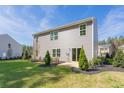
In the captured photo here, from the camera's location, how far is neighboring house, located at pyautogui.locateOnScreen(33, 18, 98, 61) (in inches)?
637

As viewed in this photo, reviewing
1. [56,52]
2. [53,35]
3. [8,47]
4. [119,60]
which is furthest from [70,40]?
[8,47]

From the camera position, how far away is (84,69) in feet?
40.2

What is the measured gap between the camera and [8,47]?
33.1 m

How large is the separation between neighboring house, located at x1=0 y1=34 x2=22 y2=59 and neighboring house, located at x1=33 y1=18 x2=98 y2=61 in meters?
11.0

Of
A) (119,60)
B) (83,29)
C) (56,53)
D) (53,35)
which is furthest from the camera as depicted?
(53,35)

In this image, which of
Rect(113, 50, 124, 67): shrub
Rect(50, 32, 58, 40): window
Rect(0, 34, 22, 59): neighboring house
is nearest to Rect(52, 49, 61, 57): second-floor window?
Rect(50, 32, 58, 40): window

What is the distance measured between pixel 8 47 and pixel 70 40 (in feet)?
62.9

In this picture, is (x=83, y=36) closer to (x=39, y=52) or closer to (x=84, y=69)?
(x=84, y=69)

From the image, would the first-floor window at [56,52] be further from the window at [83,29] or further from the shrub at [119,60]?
the shrub at [119,60]

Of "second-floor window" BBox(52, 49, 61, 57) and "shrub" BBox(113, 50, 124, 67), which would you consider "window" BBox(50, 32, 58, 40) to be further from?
"shrub" BBox(113, 50, 124, 67)

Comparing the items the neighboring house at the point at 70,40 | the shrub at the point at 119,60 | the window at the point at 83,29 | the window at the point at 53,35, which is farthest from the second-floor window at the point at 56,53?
the shrub at the point at 119,60

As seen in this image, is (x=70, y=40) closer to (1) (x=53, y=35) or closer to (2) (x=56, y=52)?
(2) (x=56, y=52)

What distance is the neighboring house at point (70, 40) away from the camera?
16.2 meters
